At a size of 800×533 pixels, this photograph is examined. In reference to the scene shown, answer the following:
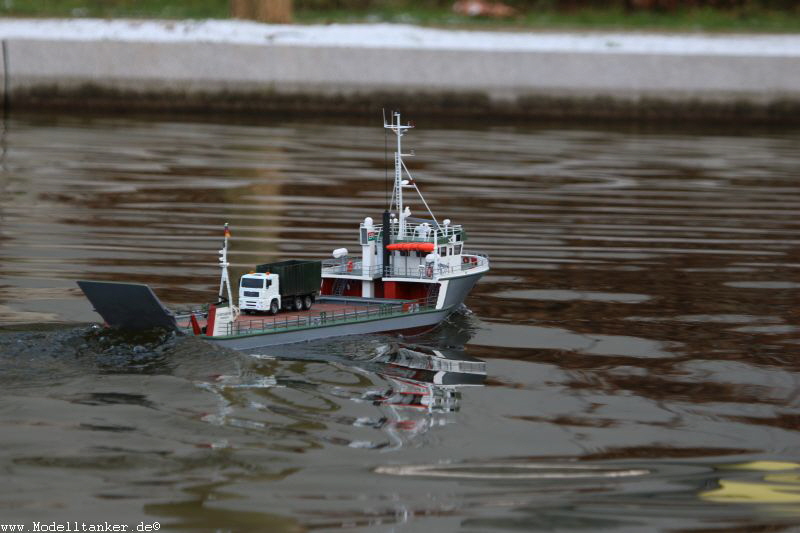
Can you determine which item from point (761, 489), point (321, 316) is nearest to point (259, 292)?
point (321, 316)

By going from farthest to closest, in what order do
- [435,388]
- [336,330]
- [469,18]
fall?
[469,18] < [336,330] < [435,388]

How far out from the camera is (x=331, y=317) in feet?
76.2

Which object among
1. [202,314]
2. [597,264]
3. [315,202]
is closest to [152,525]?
[202,314]

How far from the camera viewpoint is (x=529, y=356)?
22234 mm

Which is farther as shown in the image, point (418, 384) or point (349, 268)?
point (349, 268)

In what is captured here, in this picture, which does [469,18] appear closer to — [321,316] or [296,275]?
[296,275]

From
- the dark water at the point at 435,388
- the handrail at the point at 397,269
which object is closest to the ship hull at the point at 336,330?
the dark water at the point at 435,388

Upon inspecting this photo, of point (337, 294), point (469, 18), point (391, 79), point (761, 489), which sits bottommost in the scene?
point (761, 489)

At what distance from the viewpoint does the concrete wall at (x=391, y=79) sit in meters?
55.0

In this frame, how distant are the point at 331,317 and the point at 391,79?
1292 inches

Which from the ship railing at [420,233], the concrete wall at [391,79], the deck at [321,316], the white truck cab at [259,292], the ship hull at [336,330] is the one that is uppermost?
the concrete wall at [391,79]

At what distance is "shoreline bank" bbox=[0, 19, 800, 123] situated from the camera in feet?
181

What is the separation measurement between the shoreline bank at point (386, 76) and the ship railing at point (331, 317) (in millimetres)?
31396

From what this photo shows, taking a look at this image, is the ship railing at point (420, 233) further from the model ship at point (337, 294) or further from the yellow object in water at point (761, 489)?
the yellow object in water at point (761, 489)
